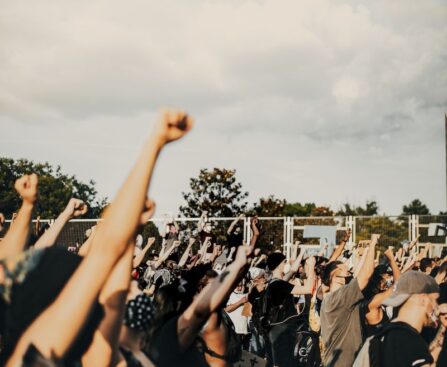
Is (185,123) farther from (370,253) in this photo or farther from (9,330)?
(370,253)

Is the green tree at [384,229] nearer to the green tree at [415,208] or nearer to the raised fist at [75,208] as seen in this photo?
the raised fist at [75,208]

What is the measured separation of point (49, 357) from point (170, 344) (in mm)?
1307

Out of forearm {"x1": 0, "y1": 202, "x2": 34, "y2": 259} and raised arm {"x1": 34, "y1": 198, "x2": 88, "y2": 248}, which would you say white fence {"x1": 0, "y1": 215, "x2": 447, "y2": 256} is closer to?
raised arm {"x1": 34, "y1": 198, "x2": 88, "y2": 248}

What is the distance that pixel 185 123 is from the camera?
65.2 inches

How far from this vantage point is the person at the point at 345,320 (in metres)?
5.27

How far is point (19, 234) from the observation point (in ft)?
8.18

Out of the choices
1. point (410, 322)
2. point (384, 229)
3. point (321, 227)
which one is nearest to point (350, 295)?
point (410, 322)

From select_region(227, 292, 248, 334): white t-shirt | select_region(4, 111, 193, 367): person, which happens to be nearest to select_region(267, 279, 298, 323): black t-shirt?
select_region(227, 292, 248, 334): white t-shirt

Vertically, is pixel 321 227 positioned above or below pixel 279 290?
above

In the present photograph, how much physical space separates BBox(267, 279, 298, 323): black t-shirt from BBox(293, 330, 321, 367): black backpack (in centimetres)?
60

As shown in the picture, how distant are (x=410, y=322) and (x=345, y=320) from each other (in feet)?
5.01

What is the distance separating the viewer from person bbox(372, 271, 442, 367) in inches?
140

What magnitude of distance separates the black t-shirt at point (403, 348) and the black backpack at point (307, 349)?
15.0 feet

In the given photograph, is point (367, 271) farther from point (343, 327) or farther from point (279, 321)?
point (279, 321)
